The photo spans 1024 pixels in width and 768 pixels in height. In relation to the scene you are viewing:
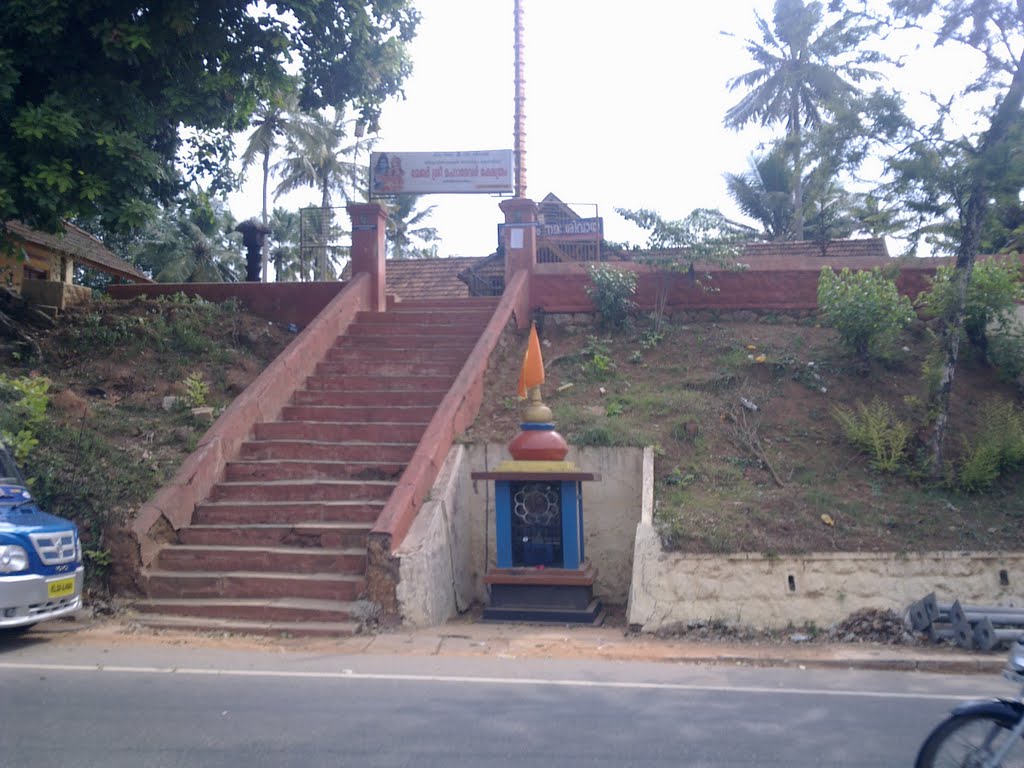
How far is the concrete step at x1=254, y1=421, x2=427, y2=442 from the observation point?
1191 cm

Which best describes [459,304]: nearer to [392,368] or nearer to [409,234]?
[392,368]

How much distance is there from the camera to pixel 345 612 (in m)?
9.08

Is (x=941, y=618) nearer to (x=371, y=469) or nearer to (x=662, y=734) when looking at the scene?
(x=662, y=734)

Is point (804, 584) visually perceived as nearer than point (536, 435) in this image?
Yes

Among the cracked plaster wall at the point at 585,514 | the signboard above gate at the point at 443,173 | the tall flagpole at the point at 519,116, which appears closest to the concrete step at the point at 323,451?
the cracked plaster wall at the point at 585,514

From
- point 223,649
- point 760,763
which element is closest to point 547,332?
point 223,649

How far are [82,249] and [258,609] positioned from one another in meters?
18.4

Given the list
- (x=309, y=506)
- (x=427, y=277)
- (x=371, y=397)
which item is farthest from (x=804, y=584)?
(x=427, y=277)

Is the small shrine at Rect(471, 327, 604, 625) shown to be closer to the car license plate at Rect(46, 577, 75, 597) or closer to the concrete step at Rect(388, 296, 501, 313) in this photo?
the car license plate at Rect(46, 577, 75, 597)

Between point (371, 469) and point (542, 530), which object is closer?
point (542, 530)

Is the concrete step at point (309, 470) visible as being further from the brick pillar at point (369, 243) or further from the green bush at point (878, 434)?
the brick pillar at point (369, 243)

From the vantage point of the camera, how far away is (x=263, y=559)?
9.86 meters

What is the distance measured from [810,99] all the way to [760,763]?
32.6 metres

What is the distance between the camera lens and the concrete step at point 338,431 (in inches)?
469
